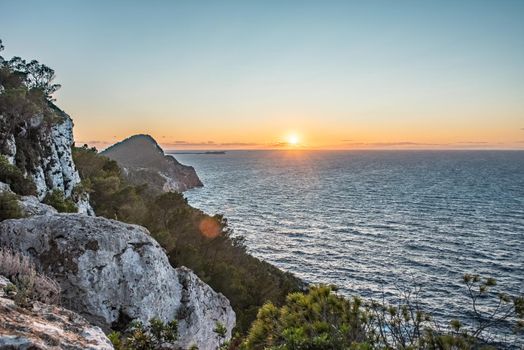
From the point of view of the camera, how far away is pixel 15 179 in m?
23.2

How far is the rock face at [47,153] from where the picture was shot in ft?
88.4

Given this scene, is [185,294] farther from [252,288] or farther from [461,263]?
[461,263]

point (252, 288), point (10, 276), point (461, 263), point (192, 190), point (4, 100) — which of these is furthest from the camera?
point (192, 190)

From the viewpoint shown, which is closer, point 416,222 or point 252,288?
point 252,288

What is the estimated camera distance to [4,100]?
93.4 ft

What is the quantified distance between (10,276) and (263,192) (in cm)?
11516

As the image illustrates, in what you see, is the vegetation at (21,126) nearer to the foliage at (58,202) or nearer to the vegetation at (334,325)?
the foliage at (58,202)

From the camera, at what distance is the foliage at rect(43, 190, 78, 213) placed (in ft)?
84.7

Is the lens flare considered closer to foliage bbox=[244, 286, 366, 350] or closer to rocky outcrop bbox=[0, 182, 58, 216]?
rocky outcrop bbox=[0, 182, 58, 216]

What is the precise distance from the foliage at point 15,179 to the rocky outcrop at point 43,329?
18.4 metres

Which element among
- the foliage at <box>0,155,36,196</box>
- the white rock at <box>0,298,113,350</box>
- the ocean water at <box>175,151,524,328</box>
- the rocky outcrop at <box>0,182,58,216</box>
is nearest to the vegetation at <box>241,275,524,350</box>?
the white rock at <box>0,298,113,350</box>

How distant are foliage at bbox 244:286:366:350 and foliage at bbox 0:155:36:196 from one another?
21.2m

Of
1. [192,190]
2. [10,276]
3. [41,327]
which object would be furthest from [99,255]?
[192,190]

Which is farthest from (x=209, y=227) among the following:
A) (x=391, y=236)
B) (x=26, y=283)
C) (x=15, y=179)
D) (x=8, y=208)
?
(x=26, y=283)
